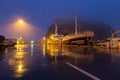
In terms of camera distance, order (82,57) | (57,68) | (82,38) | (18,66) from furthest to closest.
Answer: (82,38)
(82,57)
(18,66)
(57,68)

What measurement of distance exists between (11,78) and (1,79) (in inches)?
15.1

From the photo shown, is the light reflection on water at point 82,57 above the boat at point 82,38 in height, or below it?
below

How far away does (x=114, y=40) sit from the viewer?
49.4m

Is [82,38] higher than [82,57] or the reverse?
higher

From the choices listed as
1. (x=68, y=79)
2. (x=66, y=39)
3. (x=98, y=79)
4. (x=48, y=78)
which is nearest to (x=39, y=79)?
(x=48, y=78)

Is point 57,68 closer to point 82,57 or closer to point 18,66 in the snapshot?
point 18,66

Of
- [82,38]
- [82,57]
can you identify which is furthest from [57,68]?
[82,38]

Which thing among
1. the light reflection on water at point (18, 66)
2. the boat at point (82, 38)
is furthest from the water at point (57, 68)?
the boat at point (82, 38)

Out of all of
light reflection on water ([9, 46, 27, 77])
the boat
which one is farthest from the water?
the boat

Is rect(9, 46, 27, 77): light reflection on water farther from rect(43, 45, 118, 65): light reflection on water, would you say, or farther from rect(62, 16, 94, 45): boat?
rect(62, 16, 94, 45): boat

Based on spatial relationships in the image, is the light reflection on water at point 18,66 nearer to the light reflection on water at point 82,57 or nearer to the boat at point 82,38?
the light reflection on water at point 82,57

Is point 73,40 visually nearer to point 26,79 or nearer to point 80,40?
point 80,40

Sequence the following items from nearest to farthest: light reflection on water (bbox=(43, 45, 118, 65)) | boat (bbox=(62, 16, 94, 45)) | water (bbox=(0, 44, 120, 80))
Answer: water (bbox=(0, 44, 120, 80)) → light reflection on water (bbox=(43, 45, 118, 65)) → boat (bbox=(62, 16, 94, 45))

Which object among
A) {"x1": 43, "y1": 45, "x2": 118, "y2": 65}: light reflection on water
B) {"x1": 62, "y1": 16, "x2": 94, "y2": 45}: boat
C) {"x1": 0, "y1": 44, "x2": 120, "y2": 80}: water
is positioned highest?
{"x1": 62, "y1": 16, "x2": 94, "y2": 45}: boat
